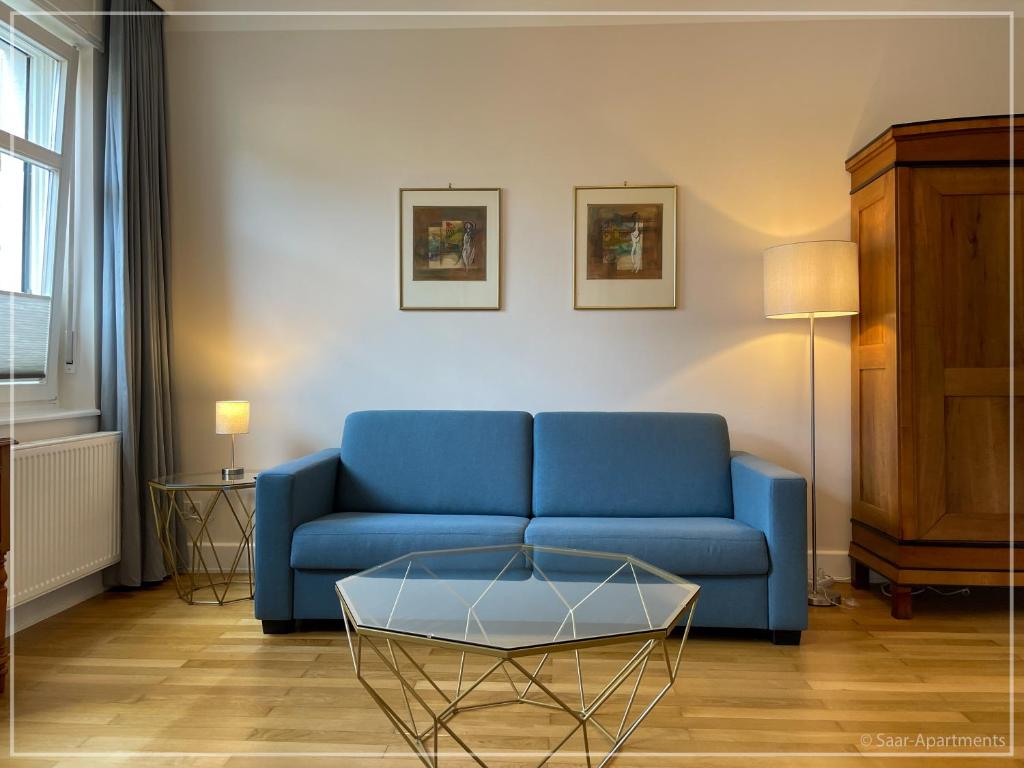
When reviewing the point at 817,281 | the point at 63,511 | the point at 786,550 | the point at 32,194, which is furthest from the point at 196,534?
the point at 817,281

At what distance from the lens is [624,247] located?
12.2 feet

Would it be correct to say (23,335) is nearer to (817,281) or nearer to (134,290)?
(134,290)

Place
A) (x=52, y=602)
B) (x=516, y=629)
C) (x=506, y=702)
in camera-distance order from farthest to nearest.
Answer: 1. (x=52, y=602)
2. (x=506, y=702)
3. (x=516, y=629)

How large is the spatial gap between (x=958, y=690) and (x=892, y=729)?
439mm

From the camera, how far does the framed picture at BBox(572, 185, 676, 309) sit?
3.71 m

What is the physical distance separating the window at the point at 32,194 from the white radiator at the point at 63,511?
0.33 meters

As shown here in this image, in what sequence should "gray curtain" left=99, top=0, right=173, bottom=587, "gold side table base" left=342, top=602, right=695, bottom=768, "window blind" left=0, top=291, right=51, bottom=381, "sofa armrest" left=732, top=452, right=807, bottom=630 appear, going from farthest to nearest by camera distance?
"gray curtain" left=99, top=0, right=173, bottom=587
"window blind" left=0, top=291, right=51, bottom=381
"sofa armrest" left=732, top=452, right=807, bottom=630
"gold side table base" left=342, top=602, right=695, bottom=768

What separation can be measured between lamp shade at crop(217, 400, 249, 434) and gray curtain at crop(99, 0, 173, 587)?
350 millimetres

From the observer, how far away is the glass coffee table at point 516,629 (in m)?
1.65

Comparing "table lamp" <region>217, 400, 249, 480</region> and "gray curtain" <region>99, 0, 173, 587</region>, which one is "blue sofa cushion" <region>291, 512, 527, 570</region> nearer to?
"table lamp" <region>217, 400, 249, 480</region>

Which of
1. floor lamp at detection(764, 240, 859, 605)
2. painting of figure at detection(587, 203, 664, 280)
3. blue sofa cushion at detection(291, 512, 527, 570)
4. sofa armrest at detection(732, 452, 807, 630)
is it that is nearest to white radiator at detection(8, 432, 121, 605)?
blue sofa cushion at detection(291, 512, 527, 570)

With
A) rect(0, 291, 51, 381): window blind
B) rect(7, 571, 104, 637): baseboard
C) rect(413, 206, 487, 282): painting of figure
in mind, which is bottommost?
rect(7, 571, 104, 637): baseboard

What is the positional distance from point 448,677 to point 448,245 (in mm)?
2149

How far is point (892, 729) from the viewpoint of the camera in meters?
2.09
